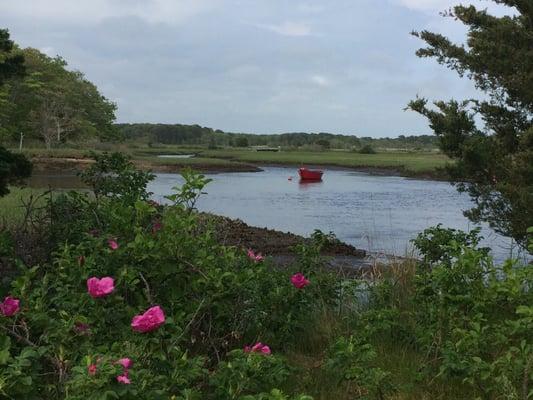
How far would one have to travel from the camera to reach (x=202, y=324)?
141 inches

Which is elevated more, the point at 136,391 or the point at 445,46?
the point at 445,46

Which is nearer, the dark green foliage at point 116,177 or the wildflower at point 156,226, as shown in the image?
the wildflower at point 156,226

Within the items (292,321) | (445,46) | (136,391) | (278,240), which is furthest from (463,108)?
(278,240)

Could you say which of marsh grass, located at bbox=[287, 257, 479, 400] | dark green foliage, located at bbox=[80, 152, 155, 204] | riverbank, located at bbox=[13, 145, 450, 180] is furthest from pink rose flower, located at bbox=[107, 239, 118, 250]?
riverbank, located at bbox=[13, 145, 450, 180]

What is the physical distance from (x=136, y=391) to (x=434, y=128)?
6.84 metres

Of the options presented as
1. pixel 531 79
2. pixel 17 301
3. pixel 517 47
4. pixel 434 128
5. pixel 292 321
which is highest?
pixel 517 47

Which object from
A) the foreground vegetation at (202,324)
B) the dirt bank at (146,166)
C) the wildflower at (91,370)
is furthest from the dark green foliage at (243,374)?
the dirt bank at (146,166)

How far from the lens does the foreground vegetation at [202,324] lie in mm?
2545

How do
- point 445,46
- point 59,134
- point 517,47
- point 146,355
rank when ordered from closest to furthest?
point 146,355 → point 517,47 → point 445,46 → point 59,134

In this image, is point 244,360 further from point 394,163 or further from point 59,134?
point 394,163

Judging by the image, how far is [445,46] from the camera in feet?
27.9

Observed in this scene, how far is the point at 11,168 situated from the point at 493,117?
6.09 m

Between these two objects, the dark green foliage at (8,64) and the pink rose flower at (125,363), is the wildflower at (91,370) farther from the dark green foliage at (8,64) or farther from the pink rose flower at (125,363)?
the dark green foliage at (8,64)

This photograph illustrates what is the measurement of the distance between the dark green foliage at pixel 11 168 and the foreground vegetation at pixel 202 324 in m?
0.85
